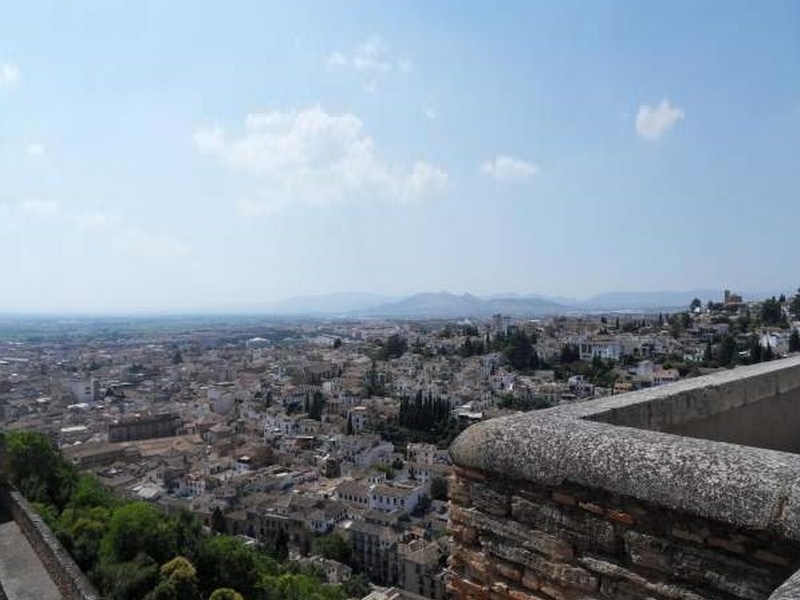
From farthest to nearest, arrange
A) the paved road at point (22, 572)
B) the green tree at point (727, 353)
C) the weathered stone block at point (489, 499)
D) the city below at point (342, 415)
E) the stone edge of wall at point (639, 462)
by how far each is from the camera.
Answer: the green tree at point (727, 353)
the city below at point (342, 415)
the paved road at point (22, 572)
the weathered stone block at point (489, 499)
the stone edge of wall at point (639, 462)

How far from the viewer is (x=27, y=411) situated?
61344mm

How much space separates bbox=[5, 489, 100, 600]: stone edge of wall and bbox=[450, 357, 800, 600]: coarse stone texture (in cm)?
986

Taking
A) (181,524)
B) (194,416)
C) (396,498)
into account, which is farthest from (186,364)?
(181,524)

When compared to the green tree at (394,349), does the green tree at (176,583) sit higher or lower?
higher

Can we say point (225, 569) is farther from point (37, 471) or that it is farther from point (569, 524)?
point (569, 524)

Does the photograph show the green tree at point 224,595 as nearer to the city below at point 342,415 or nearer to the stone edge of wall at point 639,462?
the city below at point 342,415

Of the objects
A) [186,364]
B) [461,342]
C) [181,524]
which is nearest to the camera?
[181,524]

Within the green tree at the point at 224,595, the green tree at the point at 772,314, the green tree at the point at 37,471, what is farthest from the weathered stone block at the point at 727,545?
the green tree at the point at 772,314

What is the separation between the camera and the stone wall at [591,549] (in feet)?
4.72

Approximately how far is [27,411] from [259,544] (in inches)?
1573

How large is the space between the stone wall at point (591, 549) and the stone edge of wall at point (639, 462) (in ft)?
0.13

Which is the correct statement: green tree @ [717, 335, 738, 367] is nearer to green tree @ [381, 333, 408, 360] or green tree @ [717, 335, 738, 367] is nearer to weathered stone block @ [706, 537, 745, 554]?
weathered stone block @ [706, 537, 745, 554]

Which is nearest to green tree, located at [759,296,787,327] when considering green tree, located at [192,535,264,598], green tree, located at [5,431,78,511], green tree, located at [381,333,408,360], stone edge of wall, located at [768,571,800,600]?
green tree, located at [381,333,408,360]

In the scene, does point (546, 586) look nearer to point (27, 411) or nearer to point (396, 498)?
point (396, 498)
